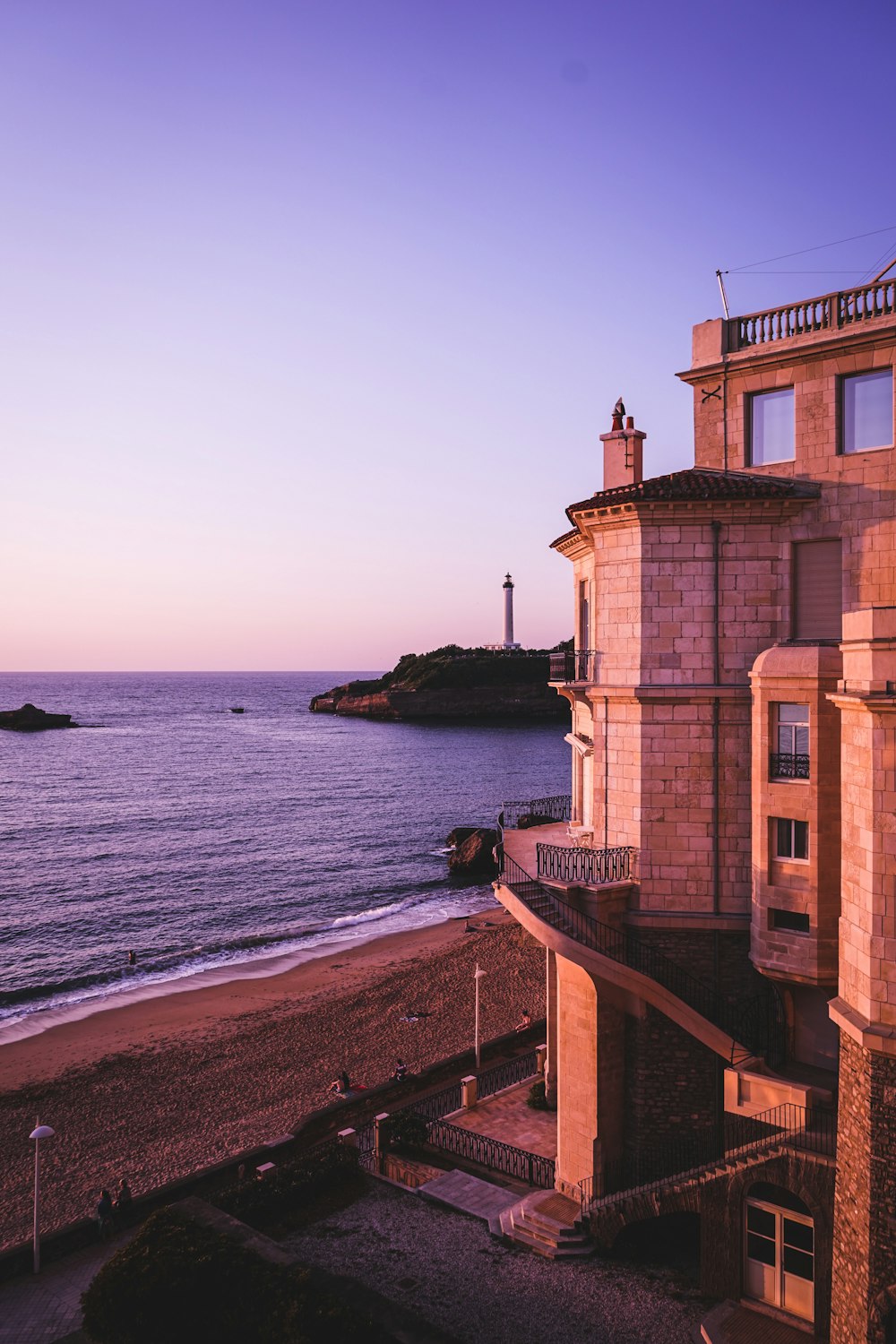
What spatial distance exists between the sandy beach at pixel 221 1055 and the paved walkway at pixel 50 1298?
4376 millimetres

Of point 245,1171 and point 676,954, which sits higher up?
point 676,954

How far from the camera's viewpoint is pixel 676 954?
2072 centimetres

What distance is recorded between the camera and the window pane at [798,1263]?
659 inches

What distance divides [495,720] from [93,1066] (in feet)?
507

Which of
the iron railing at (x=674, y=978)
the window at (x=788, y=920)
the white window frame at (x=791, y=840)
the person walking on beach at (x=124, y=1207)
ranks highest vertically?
the white window frame at (x=791, y=840)

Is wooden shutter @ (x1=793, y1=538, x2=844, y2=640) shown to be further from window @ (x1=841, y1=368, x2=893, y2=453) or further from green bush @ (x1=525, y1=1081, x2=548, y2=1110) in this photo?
green bush @ (x1=525, y1=1081, x2=548, y2=1110)

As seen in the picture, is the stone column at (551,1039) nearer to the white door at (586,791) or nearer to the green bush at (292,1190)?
the white door at (586,791)

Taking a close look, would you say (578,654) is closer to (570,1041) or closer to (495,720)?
(570,1041)

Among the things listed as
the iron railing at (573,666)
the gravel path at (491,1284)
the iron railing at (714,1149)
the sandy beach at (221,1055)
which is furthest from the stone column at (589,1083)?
the sandy beach at (221,1055)

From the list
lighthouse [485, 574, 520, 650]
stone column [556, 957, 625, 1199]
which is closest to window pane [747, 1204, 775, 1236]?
stone column [556, 957, 625, 1199]

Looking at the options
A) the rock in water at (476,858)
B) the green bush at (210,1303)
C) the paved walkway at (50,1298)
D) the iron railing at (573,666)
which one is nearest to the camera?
the green bush at (210,1303)

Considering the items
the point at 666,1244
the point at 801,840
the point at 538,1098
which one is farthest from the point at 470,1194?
the point at 801,840

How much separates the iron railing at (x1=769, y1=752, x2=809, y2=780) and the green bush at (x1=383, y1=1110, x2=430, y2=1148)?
1322 cm

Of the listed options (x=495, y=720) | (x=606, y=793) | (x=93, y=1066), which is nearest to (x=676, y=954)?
(x=606, y=793)
